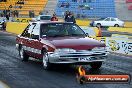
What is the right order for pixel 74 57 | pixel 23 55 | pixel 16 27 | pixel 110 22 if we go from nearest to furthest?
pixel 74 57
pixel 23 55
pixel 16 27
pixel 110 22

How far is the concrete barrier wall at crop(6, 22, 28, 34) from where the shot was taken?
34.0 m

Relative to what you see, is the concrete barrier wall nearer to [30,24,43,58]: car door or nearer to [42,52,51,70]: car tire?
[30,24,43,58]: car door

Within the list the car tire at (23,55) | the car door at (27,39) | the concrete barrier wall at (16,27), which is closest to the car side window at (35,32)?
the car door at (27,39)

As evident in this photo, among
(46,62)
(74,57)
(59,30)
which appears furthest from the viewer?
(59,30)

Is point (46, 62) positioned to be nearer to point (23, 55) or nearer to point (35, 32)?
point (35, 32)

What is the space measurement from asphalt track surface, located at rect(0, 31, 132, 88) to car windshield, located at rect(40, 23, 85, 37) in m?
1.09

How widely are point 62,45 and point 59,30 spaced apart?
1.39 metres

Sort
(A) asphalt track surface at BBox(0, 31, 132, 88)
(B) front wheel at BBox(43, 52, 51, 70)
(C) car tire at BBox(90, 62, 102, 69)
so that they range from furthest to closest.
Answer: (C) car tire at BBox(90, 62, 102, 69)
(B) front wheel at BBox(43, 52, 51, 70)
(A) asphalt track surface at BBox(0, 31, 132, 88)

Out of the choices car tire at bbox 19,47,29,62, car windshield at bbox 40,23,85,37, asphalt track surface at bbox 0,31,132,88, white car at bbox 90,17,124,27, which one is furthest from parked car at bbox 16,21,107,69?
white car at bbox 90,17,124,27

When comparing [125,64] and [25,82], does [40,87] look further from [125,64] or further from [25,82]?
[125,64]

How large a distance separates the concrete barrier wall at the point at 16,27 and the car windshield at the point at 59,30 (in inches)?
796

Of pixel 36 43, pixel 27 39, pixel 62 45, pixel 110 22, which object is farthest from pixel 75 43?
pixel 110 22

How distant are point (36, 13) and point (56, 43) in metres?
51.7

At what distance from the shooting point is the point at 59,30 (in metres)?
13.2
